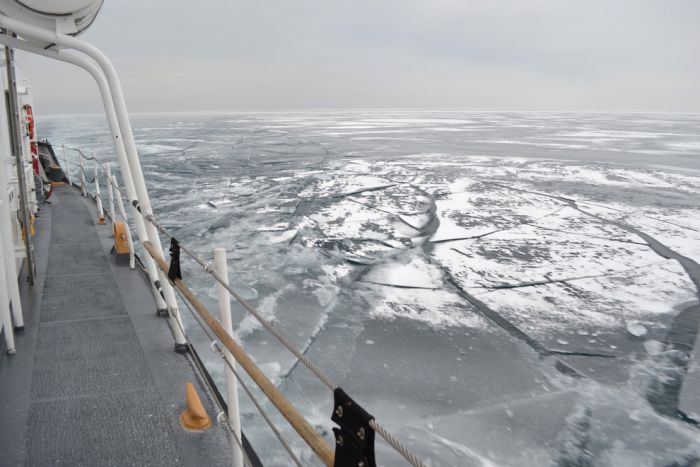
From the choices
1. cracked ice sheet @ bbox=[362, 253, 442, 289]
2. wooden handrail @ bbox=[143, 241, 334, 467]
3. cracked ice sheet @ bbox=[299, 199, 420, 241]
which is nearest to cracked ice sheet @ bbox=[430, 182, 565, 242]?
cracked ice sheet @ bbox=[299, 199, 420, 241]

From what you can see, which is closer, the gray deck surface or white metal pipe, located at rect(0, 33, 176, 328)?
the gray deck surface

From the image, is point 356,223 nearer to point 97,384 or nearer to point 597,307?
point 597,307

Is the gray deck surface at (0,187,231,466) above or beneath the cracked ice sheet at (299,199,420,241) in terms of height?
above

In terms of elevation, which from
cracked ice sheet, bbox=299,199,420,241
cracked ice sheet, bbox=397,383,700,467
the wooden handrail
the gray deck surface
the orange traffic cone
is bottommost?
cracked ice sheet, bbox=397,383,700,467

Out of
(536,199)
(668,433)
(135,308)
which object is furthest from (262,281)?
(536,199)

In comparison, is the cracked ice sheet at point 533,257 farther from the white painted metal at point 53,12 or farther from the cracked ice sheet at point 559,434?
the white painted metal at point 53,12

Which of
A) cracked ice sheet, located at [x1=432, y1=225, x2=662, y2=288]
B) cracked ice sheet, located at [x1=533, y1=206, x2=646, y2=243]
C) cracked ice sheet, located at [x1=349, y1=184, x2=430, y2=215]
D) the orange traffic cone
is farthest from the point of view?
cracked ice sheet, located at [x1=349, y1=184, x2=430, y2=215]

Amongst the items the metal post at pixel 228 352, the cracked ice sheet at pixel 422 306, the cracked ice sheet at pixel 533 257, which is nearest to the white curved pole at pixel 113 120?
the metal post at pixel 228 352

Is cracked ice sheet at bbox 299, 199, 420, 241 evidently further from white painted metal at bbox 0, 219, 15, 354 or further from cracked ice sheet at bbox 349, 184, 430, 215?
white painted metal at bbox 0, 219, 15, 354

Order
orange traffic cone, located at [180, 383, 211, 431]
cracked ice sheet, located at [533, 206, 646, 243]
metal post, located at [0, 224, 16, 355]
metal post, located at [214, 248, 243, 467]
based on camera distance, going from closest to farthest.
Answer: metal post, located at [214, 248, 243, 467] → orange traffic cone, located at [180, 383, 211, 431] → metal post, located at [0, 224, 16, 355] → cracked ice sheet, located at [533, 206, 646, 243]
